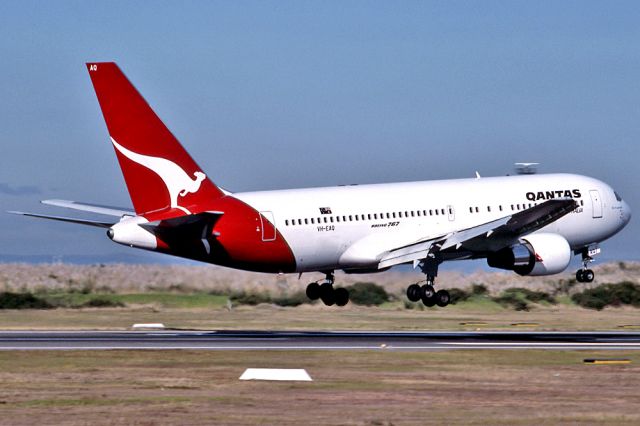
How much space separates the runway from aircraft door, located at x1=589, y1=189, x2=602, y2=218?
27.7 feet

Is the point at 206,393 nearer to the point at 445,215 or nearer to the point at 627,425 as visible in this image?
the point at 627,425

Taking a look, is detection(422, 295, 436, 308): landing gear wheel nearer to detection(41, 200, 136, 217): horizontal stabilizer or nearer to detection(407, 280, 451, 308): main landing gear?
detection(407, 280, 451, 308): main landing gear

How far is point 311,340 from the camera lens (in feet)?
158

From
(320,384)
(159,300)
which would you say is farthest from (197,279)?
(320,384)

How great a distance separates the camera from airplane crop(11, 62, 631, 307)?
51.7 meters

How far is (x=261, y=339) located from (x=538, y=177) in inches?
728

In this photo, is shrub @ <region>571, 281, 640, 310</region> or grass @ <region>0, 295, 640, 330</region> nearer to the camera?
grass @ <region>0, 295, 640, 330</region>

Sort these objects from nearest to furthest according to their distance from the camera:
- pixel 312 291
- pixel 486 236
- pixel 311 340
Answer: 1. pixel 311 340
2. pixel 486 236
3. pixel 312 291

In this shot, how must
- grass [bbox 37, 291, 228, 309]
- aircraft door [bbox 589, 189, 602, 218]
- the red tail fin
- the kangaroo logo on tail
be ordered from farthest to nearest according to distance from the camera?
grass [bbox 37, 291, 228, 309]
aircraft door [bbox 589, 189, 602, 218]
the kangaroo logo on tail
the red tail fin

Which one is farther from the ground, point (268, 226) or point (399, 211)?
point (399, 211)

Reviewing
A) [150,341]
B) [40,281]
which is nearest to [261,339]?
[150,341]

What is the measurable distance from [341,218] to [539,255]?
9.02m

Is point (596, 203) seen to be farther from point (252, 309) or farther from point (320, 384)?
point (320, 384)

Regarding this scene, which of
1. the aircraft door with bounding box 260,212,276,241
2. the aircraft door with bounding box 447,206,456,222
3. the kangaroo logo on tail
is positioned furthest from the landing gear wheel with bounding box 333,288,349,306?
the kangaroo logo on tail
